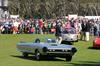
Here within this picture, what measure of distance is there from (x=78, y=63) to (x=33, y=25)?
2917 centimetres

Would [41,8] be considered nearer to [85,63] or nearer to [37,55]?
[37,55]

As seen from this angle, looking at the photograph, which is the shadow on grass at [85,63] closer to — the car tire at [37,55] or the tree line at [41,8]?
the car tire at [37,55]

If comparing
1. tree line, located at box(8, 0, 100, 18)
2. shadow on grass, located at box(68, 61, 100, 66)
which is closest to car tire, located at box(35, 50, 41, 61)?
shadow on grass, located at box(68, 61, 100, 66)

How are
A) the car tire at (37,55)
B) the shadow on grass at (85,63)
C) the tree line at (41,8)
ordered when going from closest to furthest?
the shadow on grass at (85,63) → the car tire at (37,55) → the tree line at (41,8)

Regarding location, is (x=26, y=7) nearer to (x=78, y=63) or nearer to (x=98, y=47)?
(x=98, y=47)

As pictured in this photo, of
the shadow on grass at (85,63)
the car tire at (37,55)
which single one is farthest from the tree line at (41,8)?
the shadow on grass at (85,63)

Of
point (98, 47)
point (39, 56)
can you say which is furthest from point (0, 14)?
point (39, 56)

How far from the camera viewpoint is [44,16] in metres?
99.9

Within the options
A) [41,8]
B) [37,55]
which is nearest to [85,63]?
[37,55]

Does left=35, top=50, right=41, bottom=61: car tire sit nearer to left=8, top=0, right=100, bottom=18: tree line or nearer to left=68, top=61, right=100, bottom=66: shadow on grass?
left=68, top=61, right=100, bottom=66: shadow on grass

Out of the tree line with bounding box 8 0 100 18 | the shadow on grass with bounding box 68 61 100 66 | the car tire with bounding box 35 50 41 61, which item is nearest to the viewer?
the shadow on grass with bounding box 68 61 100 66

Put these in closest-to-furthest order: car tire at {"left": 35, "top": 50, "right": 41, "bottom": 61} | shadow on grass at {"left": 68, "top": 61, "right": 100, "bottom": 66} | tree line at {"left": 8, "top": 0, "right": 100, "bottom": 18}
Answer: shadow on grass at {"left": 68, "top": 61, "right": 100, "bottom": 66}
car tire at {"left": 35, "top": 50, "right": 41, "bottom": 61}
tree line at {"left": 8, "top": 0, "right": 100, "bottom": 18}

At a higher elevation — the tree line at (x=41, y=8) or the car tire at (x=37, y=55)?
the tree line at (x=41, y=8)

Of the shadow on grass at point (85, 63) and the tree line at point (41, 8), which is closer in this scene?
the shadow on grass at point (85, 63)
